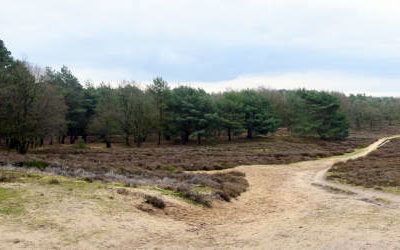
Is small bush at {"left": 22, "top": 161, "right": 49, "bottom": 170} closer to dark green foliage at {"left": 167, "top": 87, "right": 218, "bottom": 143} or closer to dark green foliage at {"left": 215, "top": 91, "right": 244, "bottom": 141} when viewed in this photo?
dark green foliage at {"left": 167, "top": 87, "right": 218, "bottom": 143}

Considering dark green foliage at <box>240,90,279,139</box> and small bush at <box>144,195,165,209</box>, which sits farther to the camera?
dark green foliage at <box>240,90,279,139</box>

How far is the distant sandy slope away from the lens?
13047 millimetres

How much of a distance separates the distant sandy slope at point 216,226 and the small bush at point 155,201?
1.16 feet

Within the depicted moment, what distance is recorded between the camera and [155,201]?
696 inches

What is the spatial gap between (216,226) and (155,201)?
2.66 meters

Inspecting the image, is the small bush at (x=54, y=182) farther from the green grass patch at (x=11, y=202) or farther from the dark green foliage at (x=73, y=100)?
the dark green foliage at (x=73, y=100)

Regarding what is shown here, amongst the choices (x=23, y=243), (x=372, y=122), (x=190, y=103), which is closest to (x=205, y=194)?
(x=23, y=243)

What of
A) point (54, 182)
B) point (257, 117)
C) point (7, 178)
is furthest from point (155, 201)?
point (257, 117)

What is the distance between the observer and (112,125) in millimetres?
74000

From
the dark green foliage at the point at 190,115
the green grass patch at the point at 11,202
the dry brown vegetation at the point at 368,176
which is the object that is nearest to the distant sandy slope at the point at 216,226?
the green grass patch at the point at 11,202

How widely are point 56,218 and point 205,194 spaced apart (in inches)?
312

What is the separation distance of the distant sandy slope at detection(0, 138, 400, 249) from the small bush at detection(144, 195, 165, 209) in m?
0.35

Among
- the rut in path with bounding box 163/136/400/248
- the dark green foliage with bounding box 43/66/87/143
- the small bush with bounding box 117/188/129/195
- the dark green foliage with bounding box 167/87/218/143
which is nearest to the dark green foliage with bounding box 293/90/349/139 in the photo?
the dark green foliage with bounding box 167/87/218/143

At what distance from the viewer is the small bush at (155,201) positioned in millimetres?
17506
